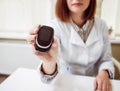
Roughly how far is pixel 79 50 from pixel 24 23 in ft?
3.17

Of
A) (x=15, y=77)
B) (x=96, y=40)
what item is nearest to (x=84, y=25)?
(x=96, y=40)

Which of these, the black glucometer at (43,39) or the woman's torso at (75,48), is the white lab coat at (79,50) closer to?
the woman's torso at (75,48)

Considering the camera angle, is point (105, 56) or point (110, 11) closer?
point (105, 56)

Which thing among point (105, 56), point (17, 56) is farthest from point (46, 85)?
point (17, 56)

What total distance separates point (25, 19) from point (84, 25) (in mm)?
905

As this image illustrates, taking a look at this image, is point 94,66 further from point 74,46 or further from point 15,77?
point 15,77

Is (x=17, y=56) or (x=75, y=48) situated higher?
(x=75, y=48)

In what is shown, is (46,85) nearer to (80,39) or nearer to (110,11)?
(80,39)

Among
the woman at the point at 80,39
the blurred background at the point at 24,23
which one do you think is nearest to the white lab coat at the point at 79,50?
the woman at the point at 80,39

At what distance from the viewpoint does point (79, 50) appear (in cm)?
96

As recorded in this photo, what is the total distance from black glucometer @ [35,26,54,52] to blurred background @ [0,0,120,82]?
3.22ft

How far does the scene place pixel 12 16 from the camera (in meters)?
1.74

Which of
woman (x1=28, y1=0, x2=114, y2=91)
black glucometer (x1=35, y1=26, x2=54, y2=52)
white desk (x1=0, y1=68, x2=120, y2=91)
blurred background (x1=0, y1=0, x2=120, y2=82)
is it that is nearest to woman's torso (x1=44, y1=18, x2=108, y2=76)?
woman (x1=28, y1=0, x2=114, y2=91)

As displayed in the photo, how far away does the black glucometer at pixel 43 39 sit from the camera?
0.61 meters
